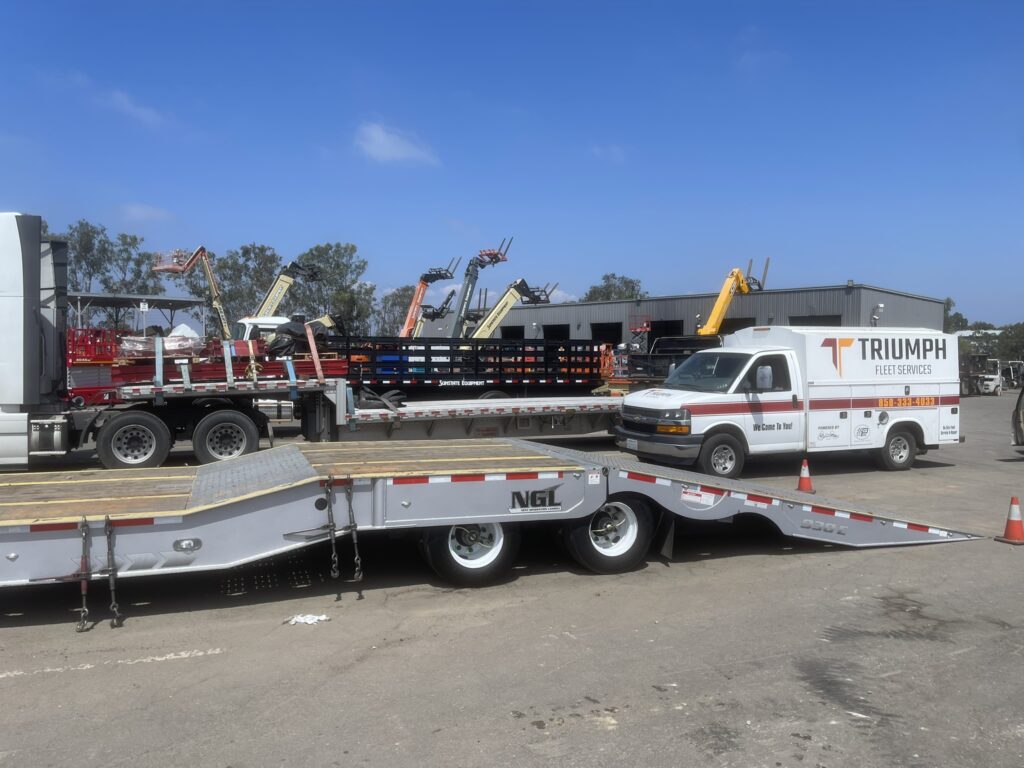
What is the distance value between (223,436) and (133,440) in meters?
1.28

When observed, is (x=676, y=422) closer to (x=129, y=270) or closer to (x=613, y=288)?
(x=129, y=270)

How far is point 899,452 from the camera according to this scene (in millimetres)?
13094

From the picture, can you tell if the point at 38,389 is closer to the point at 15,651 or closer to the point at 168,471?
the point at 168,471

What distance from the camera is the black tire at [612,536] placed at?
22.2ft

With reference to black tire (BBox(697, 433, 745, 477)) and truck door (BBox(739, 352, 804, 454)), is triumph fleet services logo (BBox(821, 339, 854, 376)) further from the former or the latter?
black tire (BBox(697, 433, 745, 477))

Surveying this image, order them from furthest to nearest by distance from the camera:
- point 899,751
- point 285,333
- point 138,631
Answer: point 285,333 → point 138,631 → point 899,751

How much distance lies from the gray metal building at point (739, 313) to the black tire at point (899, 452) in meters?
14.7

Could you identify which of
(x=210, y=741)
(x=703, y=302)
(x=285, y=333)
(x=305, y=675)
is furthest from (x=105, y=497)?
(x=703, y=302)

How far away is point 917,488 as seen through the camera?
37.8ft

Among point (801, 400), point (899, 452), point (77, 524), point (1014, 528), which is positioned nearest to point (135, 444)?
point (77, 524)

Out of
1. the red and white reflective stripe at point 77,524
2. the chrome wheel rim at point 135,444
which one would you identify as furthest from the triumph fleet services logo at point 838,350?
the chrome wheel rim at point 135,444

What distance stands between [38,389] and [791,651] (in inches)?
373

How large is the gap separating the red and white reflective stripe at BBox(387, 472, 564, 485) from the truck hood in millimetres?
5249

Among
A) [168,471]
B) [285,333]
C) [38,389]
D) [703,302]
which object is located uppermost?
[703,302]
